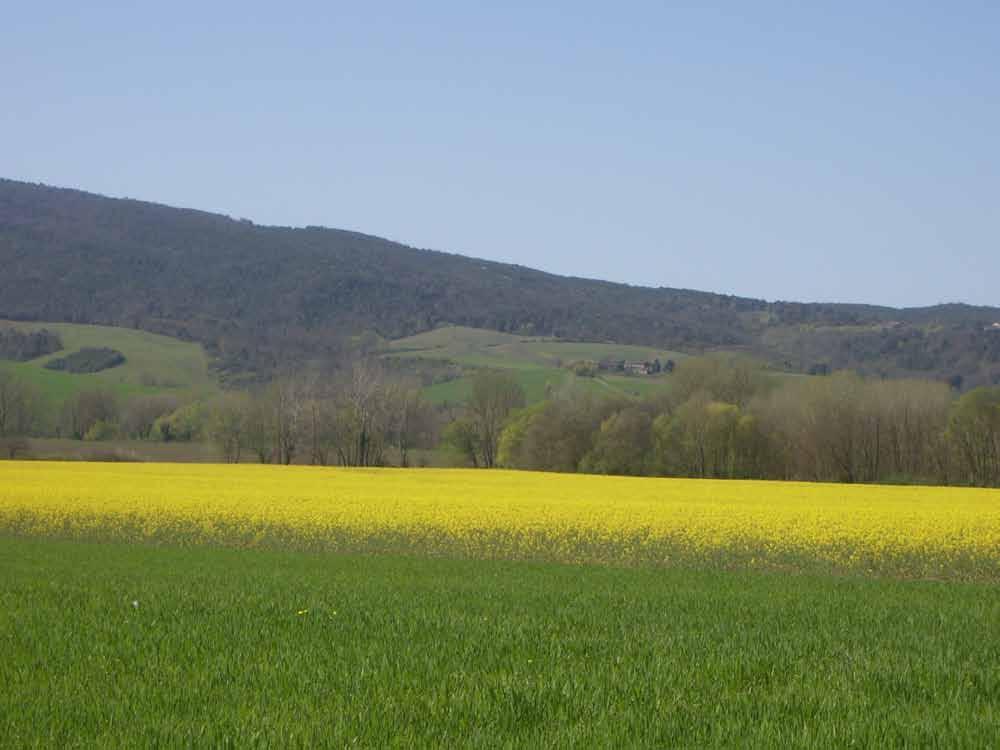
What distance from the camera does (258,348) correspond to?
140m

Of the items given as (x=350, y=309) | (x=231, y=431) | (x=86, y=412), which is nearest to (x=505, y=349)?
(x=350, y=309)

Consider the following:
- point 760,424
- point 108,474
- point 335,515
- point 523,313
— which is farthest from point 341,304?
point 335,515

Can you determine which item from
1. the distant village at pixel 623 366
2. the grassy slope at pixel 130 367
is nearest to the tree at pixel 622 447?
the grassy slope at pixel 130 367

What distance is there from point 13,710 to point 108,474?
1560 inches

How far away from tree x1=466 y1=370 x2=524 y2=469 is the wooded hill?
49.9 m

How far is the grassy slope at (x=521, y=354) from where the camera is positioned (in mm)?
113188

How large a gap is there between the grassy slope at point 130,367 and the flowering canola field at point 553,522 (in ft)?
236

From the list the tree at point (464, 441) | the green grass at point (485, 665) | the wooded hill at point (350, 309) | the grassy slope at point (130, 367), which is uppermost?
the wooded hill at point (350, 309)

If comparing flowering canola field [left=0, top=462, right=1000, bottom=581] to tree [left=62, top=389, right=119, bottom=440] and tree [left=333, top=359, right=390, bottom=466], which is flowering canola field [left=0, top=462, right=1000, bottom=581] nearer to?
tree [left=333, top=359, right=390, bottom=466]

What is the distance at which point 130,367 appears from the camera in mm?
125438

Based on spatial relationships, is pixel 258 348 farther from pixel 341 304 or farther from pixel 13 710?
pixel 13 710

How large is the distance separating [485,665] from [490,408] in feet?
246

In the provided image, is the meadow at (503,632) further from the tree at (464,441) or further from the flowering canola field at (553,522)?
the tree at (464,441)

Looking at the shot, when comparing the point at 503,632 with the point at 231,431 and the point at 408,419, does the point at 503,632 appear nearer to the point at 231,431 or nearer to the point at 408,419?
the point at 231,431
